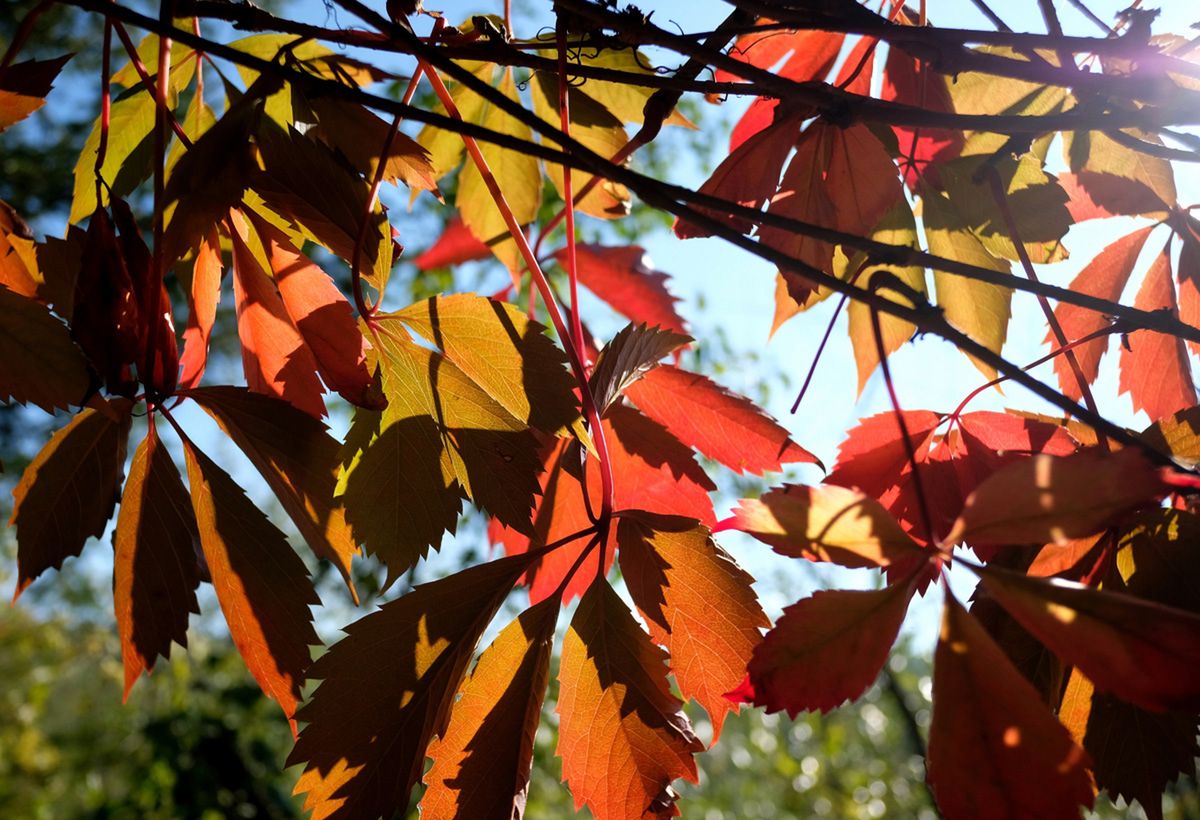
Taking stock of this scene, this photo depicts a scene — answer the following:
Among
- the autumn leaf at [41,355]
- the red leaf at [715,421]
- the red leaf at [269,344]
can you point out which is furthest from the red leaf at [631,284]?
the autumn leaf at [41,355]

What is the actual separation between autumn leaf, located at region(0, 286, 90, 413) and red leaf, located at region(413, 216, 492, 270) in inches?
18.5

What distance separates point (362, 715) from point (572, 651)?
0.33ft

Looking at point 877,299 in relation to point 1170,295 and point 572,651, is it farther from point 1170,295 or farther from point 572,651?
point 1170,295

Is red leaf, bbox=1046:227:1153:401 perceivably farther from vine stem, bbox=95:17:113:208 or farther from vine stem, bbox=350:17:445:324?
vine stem, bbox=95:17:113:208

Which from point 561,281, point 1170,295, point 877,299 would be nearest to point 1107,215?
point 1170,295

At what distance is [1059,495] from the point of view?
0.26 meters

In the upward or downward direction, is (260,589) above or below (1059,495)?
above

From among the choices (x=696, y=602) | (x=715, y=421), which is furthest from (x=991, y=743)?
(x=715, y=421)

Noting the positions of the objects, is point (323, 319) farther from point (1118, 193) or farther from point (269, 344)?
point (1118, 193)

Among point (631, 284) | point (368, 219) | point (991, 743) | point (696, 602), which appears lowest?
point (991, 743)

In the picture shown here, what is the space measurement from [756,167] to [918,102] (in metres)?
0.14

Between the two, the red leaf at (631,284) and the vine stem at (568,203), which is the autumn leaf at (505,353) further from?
the red leaf at (631,284)

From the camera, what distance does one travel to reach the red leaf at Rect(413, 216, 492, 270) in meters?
0.87

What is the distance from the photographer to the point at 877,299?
290mm
